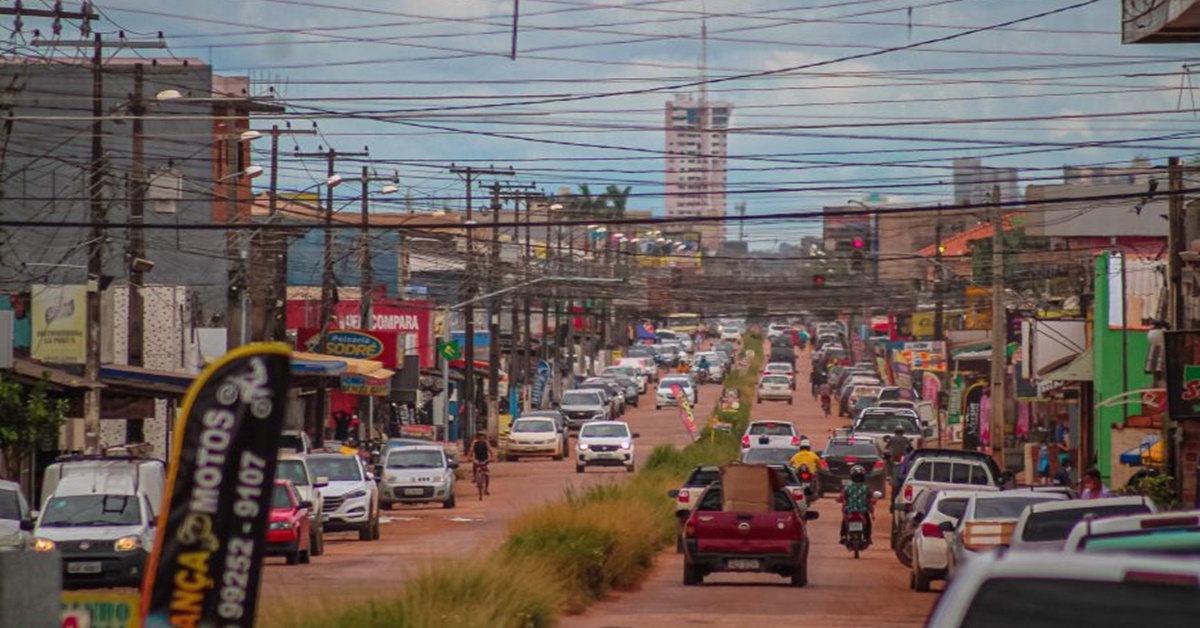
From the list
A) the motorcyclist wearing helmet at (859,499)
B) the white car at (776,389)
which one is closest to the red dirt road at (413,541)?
the motorcyclist wearing helmet at (859,499)

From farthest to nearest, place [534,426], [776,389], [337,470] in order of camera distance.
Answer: [776,389] → [534,426] → [337,470]

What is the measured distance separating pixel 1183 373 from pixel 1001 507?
379 inches

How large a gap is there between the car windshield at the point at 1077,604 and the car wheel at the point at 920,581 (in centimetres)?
2079

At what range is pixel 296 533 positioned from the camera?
31.6 meters

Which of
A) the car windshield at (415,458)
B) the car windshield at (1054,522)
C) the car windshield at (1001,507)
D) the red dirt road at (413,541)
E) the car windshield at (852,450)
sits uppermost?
Answer: the car windshield at (1054,522)

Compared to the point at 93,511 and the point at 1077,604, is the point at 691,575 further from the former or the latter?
the point at 1077,604

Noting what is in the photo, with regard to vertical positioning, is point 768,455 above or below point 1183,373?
below

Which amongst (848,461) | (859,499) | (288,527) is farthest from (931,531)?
(848,461)

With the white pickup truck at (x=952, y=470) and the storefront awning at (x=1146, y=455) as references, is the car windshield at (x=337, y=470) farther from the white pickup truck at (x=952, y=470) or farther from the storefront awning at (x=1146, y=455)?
the storefront awning at (x=1146, y=455)

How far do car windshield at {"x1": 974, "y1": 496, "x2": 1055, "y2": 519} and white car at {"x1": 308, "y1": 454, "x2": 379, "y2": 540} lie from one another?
1605 cm

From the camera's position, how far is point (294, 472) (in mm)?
35344

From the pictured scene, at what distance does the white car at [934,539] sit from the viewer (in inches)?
1070

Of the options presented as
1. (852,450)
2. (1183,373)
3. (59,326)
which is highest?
(59,326)

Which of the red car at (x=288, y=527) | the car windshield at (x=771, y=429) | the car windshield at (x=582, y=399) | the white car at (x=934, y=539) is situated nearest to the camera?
the white car at (x=934, y=539)
